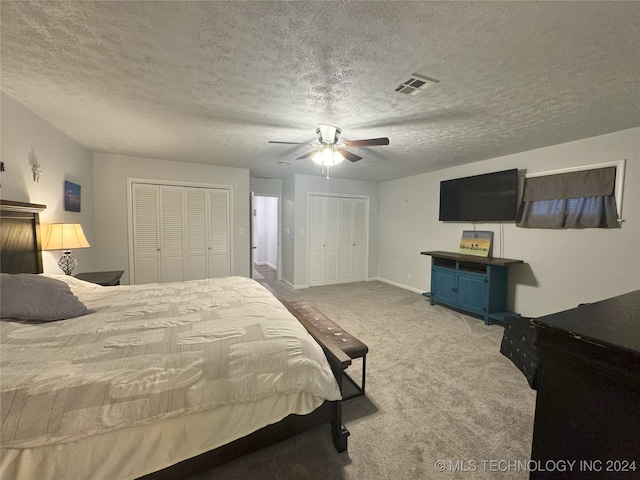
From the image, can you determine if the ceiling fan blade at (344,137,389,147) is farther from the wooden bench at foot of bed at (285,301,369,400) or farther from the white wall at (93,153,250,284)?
the white wall at (93,153,250,284)

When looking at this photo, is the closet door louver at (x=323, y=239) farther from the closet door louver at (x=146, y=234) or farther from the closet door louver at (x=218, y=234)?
the closet door louver at (x=146, y=234)

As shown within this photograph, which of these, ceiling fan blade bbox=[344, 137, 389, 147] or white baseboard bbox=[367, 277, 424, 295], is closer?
ceiling fan blade bbox=[344, 137, 389, 147]

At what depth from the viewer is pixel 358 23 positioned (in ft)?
4.28

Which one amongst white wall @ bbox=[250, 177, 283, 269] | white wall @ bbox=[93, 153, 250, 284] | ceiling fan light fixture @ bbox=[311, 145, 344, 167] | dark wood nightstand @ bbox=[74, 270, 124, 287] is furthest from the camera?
white wall @ bbox=[250, 177, 283, 269]

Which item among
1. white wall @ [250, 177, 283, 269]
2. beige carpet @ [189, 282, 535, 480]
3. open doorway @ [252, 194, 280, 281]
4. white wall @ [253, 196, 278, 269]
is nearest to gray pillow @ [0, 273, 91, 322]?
beige carpet @ [189, 282, 535, 480]

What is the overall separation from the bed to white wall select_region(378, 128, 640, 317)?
3.30m

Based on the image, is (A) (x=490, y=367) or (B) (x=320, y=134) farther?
(B) (x=320, y=134)

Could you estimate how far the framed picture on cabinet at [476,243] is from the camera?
3.90 metres

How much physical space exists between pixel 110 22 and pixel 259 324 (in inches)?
73.2

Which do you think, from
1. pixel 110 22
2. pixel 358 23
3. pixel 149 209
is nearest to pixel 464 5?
pixel 358 23

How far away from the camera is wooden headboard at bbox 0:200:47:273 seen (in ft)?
6.47

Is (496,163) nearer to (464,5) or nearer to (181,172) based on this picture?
(464,5)

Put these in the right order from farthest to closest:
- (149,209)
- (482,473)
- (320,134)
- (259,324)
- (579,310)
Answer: (149,209), (320,134), (259,324), (482,473), (579,310)

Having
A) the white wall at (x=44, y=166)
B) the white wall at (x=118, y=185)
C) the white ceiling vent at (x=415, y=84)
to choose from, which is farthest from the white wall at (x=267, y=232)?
the white ceiling vent at (x=415, y=84)
